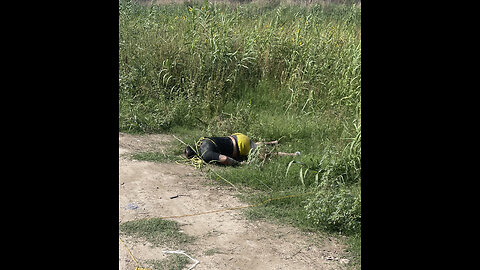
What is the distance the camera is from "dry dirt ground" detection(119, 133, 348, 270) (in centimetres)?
374

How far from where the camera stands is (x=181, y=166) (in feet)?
19.2

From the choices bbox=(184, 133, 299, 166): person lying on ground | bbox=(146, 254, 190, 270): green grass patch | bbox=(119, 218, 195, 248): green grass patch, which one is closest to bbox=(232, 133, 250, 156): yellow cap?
bbox=(184, 133, 299, 166): person lying on ground

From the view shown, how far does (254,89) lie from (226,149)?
230 centimetres

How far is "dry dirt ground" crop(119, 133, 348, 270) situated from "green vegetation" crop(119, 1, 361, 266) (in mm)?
328

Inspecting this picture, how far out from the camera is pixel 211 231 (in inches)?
167

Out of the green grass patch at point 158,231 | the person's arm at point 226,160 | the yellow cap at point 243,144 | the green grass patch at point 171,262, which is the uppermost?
the yellow cap at point 243,144

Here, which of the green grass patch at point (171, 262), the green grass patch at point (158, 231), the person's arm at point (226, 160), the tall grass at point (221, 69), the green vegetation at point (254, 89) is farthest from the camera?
the tall grass at point (221, 69)

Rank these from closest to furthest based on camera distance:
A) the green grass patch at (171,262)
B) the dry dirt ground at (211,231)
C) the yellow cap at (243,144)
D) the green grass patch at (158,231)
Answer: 1. the green grass patch at (171,262)
2. the dry dirt ground at (211,231)
3. the green grass patch at (158,231)
4. the yellow cap at (243,144)

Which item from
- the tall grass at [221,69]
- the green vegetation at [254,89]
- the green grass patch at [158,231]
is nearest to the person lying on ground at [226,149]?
the green vegetation at [254,89]

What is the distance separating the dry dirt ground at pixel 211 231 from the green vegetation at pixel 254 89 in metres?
0.33

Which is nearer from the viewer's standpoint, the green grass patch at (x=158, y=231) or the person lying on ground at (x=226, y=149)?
the green grass patch at (x=158, y=231)

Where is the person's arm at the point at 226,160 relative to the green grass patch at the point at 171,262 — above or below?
above

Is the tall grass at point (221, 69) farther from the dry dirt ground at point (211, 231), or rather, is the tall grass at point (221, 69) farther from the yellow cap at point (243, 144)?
the dry dirt ground at point (211, 231)

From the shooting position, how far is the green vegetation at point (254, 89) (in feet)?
18.2
